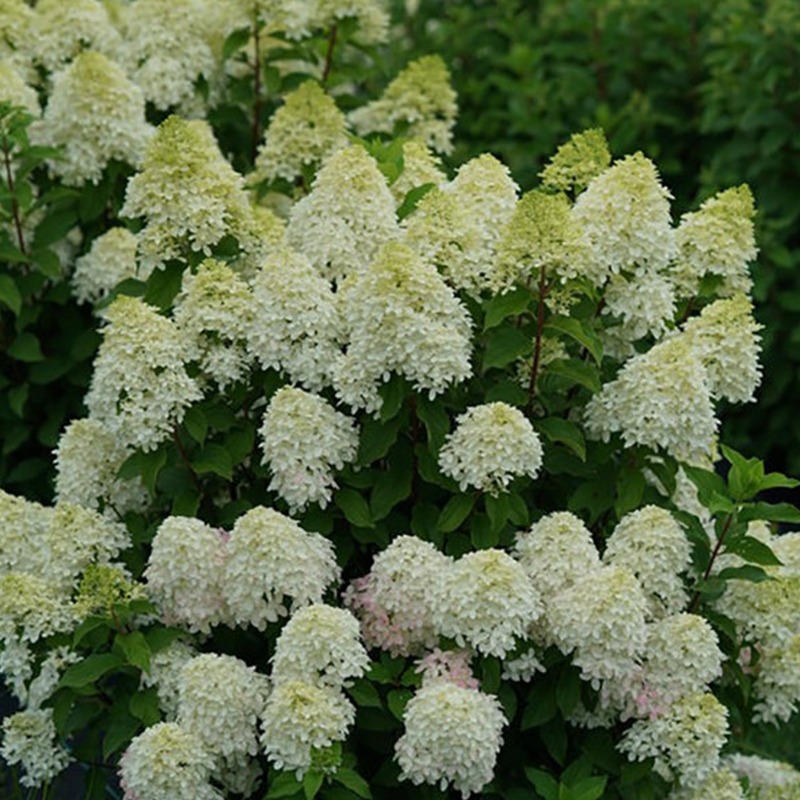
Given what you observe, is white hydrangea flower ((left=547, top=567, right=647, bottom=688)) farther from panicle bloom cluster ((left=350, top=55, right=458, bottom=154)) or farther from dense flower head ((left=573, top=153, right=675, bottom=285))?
panicle bloom cluster ((left=350, top=55, right=458, bottom=154))

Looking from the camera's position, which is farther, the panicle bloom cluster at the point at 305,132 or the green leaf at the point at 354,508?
the panicle bloom cluster at the point at 305,132

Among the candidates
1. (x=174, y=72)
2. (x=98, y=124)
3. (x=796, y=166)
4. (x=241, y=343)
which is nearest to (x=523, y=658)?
(x=241, y=343)

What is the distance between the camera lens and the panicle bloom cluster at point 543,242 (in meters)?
3.26

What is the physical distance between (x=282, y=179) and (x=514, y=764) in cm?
176

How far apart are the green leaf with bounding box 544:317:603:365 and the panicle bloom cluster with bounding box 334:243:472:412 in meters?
0.21

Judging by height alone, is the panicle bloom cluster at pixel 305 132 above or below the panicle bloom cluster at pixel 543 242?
below

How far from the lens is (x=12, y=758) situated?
3.63m

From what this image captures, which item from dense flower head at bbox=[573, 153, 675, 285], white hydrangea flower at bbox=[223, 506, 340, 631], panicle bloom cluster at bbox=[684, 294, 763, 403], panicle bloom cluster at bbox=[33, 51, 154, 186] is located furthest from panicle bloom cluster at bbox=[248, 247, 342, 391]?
panicle bloom cluster at bbox=[33, 51, 154, 186]

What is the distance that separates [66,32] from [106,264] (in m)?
0.96

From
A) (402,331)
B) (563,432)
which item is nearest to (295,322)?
(402,331)

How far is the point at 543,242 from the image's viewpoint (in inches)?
128

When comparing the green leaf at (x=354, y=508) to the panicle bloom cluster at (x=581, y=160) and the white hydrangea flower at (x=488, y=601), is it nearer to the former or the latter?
the white hydrangea flower at (x=488, y=601)

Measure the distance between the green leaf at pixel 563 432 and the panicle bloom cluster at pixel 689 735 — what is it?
1.91 ft

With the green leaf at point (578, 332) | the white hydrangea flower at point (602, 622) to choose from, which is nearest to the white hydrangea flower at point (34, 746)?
the white hydrangea flower at point (602, 622)
